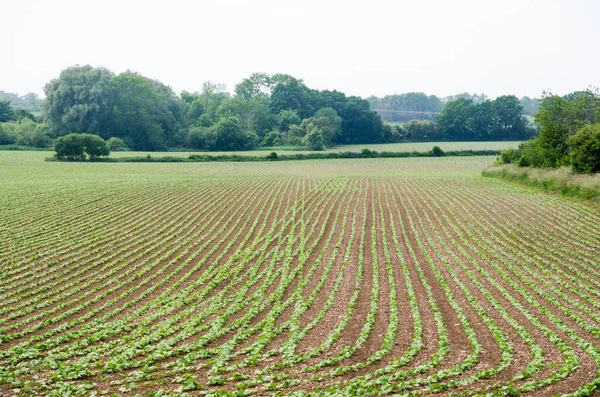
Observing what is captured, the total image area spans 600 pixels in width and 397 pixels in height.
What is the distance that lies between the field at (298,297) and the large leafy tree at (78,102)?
7021 centimetres

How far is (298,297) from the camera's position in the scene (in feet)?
55.8

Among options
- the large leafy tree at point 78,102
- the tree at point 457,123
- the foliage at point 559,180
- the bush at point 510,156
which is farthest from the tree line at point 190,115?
the foliage at point 559,180

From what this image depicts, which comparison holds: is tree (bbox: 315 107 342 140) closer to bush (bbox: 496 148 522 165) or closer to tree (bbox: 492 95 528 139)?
tree (bbox: 492 95 528 139)

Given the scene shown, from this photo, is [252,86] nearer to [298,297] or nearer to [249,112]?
[249,112]

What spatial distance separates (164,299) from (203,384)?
21.3 feet

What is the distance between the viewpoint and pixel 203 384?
10945mm

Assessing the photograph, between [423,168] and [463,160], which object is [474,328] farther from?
[463,160]

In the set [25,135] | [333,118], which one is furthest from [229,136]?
[25,135]

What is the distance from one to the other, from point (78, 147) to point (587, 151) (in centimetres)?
6326

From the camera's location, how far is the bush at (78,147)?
75.2 m

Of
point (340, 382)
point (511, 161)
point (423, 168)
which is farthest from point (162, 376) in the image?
point (423, 168)

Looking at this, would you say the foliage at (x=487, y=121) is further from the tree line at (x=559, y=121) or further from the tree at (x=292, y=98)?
the tree line at (x=559, y=121)

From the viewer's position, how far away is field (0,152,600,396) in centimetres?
1123

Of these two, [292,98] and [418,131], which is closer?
[418,131]
